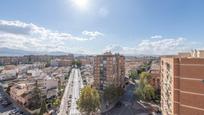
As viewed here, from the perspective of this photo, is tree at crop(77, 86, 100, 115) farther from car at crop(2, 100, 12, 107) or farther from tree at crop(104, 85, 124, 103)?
car at crop(2, 100, 12, 107)

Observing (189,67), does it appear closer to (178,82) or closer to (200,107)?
(178,82)

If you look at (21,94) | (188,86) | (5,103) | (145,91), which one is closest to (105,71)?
(145,91)

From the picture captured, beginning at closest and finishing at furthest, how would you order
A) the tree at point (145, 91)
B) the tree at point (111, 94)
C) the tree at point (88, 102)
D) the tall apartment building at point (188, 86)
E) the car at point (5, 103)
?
the tall apartment building at point (188, 86), the tree at point (88, 102), the tree at point (145, 91), the tree at point (111, 94), the car at point (5, 103)

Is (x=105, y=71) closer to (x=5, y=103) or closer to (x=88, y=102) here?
(x=88, y=102)

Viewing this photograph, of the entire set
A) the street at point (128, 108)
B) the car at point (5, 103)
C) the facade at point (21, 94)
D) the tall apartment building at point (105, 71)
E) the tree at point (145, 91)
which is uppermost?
the tall apartment building at point (105, 71)

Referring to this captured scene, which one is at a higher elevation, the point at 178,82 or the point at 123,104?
the point at 178,82

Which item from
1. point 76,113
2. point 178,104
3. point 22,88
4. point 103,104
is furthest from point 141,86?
point 22,88

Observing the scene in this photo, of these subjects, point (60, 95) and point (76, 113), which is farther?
point (60, 95)

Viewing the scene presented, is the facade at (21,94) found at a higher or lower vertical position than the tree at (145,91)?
lower

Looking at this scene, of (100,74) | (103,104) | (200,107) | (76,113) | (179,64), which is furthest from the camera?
(100,74)

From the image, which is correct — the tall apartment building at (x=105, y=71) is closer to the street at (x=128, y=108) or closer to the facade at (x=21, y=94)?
→ the street at (x=128, y=108)

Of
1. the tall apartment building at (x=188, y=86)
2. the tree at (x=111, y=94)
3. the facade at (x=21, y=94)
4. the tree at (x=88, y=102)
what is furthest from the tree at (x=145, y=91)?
the facade at (x=21, y=94)
